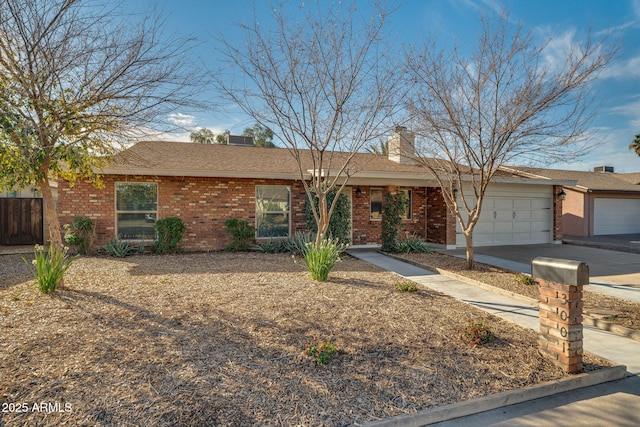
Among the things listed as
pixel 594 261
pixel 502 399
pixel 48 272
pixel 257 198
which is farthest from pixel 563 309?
pixel 257 198

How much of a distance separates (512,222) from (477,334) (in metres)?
10.5

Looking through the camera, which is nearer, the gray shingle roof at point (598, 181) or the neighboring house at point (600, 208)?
the neighboring house at point (600, 208)

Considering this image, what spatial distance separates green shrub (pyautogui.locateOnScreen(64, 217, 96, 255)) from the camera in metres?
9.53

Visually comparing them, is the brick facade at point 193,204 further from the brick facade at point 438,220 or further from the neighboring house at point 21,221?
Result: the neighboring house at point 21,221

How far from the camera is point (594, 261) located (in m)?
9.97

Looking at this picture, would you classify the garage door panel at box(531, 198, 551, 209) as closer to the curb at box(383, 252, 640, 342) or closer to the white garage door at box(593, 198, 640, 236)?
the white garage door at box(593, 198, 640, 236)

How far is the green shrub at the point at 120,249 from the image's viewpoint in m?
9.66

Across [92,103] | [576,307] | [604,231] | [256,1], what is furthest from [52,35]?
[604,231]

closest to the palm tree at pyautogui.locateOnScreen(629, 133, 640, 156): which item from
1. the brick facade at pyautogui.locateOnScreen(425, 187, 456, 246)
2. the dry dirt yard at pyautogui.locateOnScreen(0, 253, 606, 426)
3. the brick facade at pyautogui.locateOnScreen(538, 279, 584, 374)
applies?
the brick facade at pyautogui.locateOnScreen(425, 187, 456, 246)

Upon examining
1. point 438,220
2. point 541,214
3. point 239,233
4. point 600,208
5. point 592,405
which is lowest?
point 592,405

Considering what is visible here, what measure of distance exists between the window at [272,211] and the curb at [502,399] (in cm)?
918

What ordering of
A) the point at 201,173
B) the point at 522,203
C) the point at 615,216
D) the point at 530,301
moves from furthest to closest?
1. the point at 615,216
2. the point at 522,203
3. the point at 201,173
4. the point at 530,301

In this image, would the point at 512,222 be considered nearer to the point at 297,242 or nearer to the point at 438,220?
the point at 438,220

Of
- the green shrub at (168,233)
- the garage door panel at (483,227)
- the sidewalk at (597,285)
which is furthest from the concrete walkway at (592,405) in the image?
the green shrub at (168,233)
